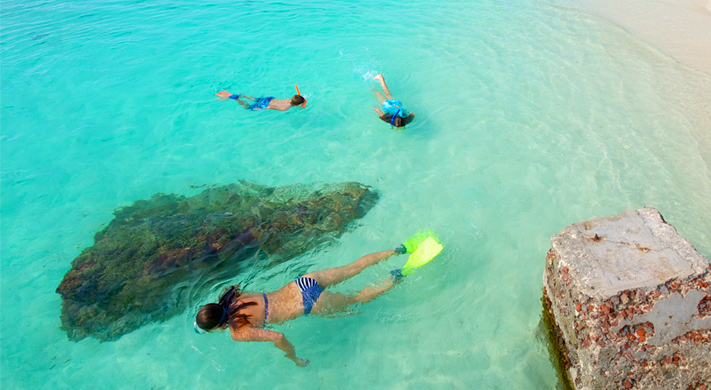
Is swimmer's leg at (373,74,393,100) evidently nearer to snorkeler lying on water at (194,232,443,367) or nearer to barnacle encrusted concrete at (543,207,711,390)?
snorkeler lying on water at (194,232,443,367)

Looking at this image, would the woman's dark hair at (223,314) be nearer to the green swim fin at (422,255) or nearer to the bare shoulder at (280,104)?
the green swim fin at (422,255)

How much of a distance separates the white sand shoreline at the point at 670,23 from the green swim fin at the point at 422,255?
10077 mm

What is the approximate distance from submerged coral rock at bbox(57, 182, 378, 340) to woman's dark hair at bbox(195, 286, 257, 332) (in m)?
1.18

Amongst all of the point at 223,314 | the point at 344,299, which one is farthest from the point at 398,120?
Answer: the point at 223,314

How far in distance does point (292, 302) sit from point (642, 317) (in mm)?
3687

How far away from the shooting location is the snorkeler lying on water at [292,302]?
449 cm

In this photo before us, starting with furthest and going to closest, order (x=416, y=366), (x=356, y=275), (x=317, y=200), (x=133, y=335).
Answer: (x=317, y=200) < (x=356, y=275) < (x=133, y=335) < (x=416, y=366)

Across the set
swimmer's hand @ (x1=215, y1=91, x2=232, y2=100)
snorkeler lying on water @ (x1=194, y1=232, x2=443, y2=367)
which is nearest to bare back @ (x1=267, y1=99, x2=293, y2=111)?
swimmer's hand @ (x1=215, y1=91, x2=232, y2=100)

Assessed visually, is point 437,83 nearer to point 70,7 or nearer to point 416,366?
point 416,366

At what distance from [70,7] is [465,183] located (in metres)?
17.0

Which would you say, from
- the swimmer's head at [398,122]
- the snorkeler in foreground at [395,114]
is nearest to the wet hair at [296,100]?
the snorkeler in foreground at [395,114]

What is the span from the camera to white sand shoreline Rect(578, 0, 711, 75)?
1095cm

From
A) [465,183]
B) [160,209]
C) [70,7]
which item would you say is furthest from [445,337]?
[70,7]

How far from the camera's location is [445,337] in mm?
4922
